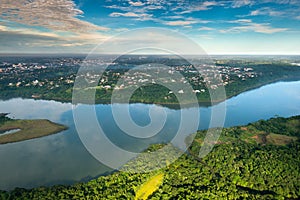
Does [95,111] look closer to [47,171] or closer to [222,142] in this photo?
[47,171]

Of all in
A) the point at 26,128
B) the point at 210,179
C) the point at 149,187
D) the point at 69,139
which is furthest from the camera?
the point at 26,128

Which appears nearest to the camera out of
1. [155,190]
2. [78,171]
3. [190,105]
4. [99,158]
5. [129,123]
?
[155,190]

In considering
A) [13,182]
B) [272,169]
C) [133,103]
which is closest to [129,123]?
[133,103]

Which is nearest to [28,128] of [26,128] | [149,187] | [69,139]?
[26,128]

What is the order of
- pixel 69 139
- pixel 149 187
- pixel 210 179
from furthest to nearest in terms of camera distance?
pixel 69 139 → pixel 210 179 → pixel 149 187

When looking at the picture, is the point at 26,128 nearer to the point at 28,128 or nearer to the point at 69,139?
the point at 28,128

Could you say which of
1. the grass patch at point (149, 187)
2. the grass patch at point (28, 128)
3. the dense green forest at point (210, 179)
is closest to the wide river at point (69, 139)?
the grass patch at point (28, 128)
